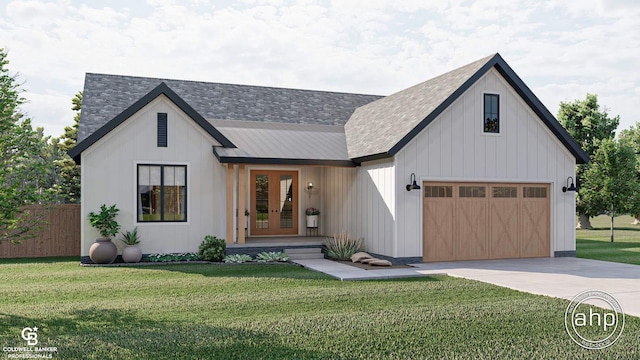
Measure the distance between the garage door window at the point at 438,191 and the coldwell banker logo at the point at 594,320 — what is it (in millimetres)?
5436

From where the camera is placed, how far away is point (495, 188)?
15133mm

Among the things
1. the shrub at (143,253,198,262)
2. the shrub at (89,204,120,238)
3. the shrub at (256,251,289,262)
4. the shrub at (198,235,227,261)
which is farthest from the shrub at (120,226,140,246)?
the shrub at (256,251,289,262)

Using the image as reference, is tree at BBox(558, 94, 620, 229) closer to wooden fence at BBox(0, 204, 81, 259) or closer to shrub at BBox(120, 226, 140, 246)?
shrub at BBox(120, 226, 140, 246)

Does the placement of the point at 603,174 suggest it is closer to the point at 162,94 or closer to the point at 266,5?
the point at 266,5

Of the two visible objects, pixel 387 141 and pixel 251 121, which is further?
pixel 251 121

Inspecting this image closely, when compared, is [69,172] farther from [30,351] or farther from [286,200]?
[30,351]

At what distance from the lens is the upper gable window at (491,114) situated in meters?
14.9

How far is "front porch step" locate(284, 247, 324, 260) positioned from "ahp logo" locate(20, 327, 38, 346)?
28.5ft

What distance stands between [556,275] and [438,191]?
3.76 metres

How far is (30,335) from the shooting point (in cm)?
658

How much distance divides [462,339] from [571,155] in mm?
11405

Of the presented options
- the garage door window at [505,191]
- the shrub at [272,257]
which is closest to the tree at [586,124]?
the garage door window at [505,191]

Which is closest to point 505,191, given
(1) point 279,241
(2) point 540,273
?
(2) point 540,273

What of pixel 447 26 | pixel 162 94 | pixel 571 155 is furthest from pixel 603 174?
pixel 162 94
